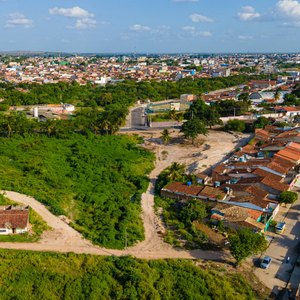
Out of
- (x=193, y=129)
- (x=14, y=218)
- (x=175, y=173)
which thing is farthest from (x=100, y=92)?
(x=14, y=218)

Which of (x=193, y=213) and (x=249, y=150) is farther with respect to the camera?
(x=249, y=150)

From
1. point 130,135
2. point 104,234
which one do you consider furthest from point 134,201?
point 130,135

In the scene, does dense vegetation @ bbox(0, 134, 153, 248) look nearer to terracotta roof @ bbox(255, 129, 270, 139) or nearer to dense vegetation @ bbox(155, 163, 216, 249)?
dense vegetation @ bbox(155, 163, 216, 249)

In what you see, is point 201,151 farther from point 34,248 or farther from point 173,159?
point 34,248

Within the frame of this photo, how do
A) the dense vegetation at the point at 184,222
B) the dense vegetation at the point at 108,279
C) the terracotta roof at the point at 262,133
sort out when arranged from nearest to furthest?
the dense vegetation at the point at 108,279 < the dense vegetation at the point at 184,222 < the terracotta roof at the point at 262,133

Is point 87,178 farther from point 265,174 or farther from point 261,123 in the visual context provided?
point 261,123

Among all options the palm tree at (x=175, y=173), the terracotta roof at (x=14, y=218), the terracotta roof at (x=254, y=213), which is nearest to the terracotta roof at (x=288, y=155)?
the palm tree at (x=175, y=173)

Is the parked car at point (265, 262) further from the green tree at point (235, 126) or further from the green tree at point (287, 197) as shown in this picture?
the green tree at point (235, 126)
